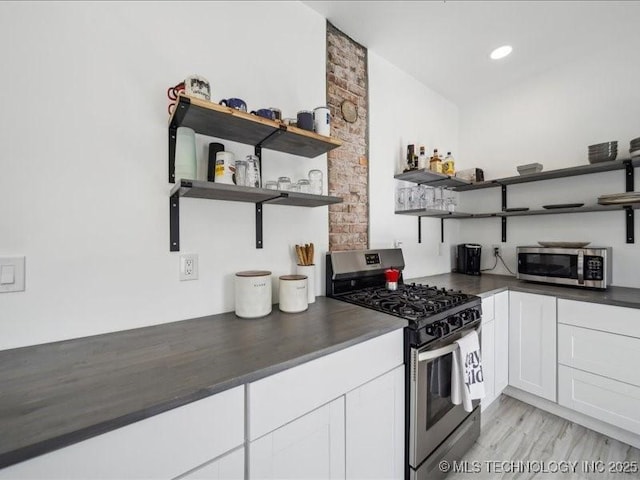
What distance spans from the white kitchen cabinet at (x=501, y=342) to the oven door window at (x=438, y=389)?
82 centimetres

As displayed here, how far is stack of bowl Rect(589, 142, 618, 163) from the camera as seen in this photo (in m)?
2.01

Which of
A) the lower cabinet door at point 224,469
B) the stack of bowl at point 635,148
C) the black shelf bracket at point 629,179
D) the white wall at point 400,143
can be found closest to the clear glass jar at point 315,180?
the white wall at point 400,143

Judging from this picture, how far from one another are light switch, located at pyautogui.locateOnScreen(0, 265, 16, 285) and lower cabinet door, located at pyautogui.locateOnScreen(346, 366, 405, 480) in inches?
50.6

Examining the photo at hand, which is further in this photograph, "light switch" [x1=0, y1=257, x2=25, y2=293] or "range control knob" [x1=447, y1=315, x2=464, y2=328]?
"range control knob" [x1=447, y1=315, x2=464, y2=328]

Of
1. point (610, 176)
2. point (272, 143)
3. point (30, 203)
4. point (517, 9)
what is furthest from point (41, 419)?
point (610, 176)

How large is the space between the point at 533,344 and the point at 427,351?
4.27ft

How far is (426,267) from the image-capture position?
263 cm

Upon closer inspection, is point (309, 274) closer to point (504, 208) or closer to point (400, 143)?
point (400, 143)

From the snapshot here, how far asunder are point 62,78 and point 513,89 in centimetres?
340

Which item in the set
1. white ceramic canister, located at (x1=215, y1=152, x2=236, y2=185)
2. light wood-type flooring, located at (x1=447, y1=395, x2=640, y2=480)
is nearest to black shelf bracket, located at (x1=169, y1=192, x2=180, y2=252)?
white ceramic canister, located at (x1=215, y1=152, x2=236, y2=185)

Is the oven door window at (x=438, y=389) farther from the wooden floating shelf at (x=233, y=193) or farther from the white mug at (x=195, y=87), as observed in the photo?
the white mug at (x=195, y=87)

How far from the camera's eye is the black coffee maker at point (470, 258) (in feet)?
8.96

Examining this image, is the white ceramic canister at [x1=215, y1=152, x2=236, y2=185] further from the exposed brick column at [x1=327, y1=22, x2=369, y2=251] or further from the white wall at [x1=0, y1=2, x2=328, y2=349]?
the exposed brick column at [x1=327, y1=22, x2=369, y2=251]

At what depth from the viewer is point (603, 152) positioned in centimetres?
203
